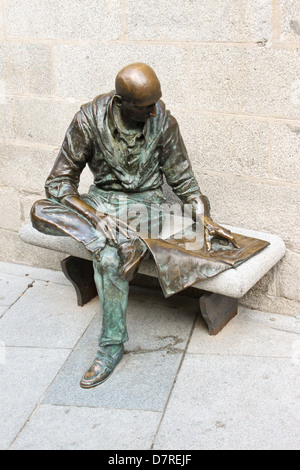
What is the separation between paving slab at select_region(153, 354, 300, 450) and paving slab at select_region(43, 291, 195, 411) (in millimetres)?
111

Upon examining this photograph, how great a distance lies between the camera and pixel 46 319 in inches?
159

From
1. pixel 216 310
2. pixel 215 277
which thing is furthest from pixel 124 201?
pixel 216 310

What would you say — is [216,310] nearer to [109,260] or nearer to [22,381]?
[109,260]

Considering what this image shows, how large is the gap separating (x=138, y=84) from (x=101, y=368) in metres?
1.55

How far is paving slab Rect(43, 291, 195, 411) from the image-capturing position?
3.24 m

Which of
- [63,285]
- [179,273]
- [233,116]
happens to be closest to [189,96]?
[233,116]

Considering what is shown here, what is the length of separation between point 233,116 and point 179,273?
43.4 inches

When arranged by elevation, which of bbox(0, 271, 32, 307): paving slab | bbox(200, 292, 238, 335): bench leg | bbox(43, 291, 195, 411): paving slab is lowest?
bbox(0, 271, 32, 307): paving slab

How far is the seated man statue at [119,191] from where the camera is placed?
11.0 feet

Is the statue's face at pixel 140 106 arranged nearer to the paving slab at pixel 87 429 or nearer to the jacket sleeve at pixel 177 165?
the jacket sleeve at pixel 177 165

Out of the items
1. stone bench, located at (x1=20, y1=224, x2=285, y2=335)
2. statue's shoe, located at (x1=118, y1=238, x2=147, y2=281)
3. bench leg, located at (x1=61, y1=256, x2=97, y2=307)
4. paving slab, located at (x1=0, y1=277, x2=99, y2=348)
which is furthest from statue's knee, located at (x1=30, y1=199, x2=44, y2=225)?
paving slab, located at (x1=0, y1=277, x2=99, y2=348)

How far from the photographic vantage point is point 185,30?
150 inches

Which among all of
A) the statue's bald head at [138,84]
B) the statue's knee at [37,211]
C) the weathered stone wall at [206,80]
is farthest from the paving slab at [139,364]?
the statue's bald head at [138,84]

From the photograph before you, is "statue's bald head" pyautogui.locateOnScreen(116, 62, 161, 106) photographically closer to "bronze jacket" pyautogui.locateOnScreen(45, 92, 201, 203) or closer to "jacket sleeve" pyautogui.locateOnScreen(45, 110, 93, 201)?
"bronze jacket" pyautogui.locateOnScreen(45, 92, 201, 203)
